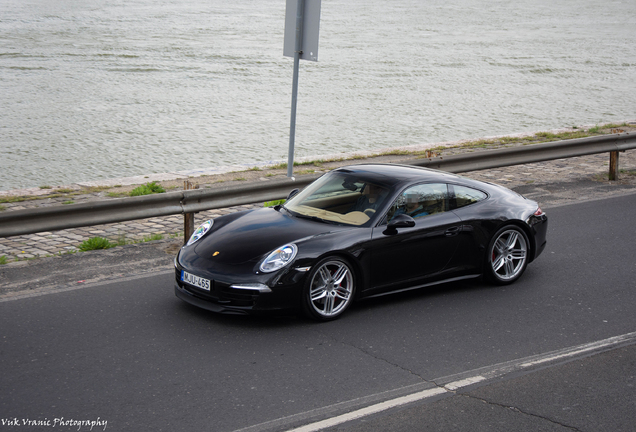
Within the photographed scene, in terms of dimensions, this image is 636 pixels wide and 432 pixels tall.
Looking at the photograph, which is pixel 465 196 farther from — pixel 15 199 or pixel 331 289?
pixel 15 199

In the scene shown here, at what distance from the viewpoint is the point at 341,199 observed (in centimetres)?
685

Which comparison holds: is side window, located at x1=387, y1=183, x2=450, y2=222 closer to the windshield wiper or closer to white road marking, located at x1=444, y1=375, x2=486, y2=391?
the windshield wiper

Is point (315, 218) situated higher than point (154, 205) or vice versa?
point (315, 218)

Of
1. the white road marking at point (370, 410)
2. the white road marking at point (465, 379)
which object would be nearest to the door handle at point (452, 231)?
the white road marking at point (465, 379)

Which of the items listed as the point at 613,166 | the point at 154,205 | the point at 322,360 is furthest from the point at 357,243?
the point at 613,166

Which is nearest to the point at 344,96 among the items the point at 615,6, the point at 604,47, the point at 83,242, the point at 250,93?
the point at 250,93

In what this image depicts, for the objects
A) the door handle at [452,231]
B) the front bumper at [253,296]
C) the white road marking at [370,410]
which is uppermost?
the door handle at [452,231]

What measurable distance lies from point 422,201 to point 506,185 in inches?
241

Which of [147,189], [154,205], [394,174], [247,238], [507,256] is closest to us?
[247,238]

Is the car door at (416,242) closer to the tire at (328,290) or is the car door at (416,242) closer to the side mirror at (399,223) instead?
the side mirror at (399,223)

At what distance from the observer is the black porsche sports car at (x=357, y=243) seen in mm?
5930

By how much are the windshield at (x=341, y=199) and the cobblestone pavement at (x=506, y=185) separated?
2437 mm

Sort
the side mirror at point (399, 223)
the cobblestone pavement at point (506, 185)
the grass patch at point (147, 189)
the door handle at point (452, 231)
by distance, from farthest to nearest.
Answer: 1. the grass patch at point (147, 189)
2. the cobblestone pavement at point (506, 185)
3. the door handle at point (452, 231)
4. the side mirror at point (399, 223)

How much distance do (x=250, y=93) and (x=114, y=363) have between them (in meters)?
28.2
